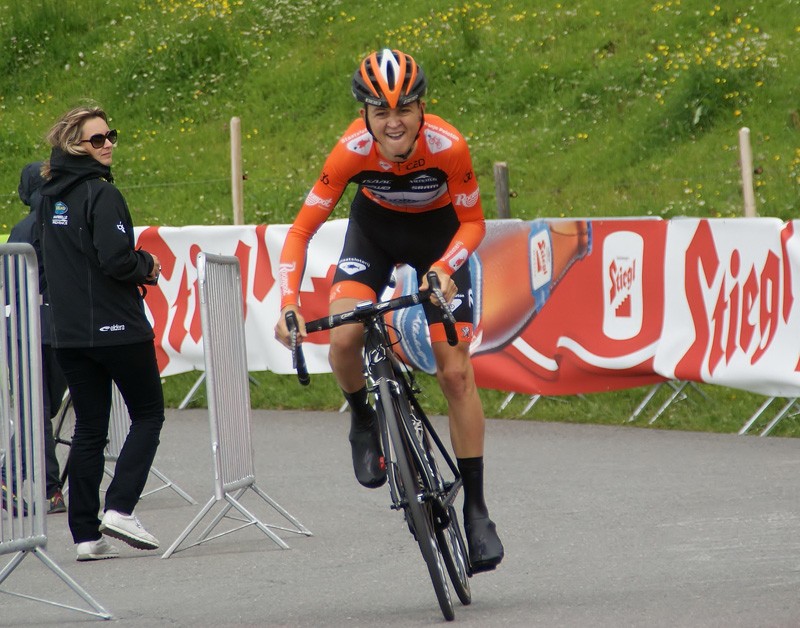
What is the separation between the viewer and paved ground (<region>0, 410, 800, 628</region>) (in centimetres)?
581

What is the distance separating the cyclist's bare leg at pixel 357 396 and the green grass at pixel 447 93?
6945mm

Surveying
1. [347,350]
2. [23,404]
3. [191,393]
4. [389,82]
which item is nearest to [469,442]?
[347,350]

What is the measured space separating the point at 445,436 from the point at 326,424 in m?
1.33

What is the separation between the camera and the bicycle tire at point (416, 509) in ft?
17.8

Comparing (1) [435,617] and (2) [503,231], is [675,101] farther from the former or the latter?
(1) [435,617]

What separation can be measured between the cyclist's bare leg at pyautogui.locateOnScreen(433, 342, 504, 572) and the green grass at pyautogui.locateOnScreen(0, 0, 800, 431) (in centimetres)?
714

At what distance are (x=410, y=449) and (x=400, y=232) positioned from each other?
1.12 meters

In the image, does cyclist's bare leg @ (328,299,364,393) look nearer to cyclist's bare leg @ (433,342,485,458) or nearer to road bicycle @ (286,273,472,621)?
road bicycle @ (286,273,472,621)

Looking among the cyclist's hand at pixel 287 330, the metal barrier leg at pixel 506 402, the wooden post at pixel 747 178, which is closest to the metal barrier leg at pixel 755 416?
the metal barrier leg at pixel 506 402

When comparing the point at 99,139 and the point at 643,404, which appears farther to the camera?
the point at 643,404

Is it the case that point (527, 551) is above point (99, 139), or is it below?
below

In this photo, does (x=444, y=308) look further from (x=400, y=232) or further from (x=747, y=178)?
(x=747, y=178)

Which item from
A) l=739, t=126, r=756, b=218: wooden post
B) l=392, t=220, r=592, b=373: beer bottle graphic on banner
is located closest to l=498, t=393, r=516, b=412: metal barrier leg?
l=392, t=220, r=592, b=373: beer bottle graphic on banner

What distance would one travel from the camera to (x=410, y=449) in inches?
226
